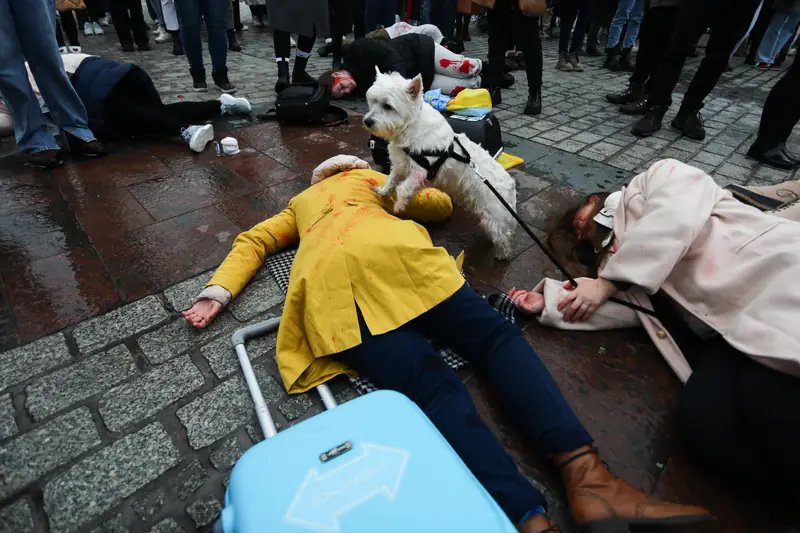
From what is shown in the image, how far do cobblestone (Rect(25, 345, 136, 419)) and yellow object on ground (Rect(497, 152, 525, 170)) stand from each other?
127 inches

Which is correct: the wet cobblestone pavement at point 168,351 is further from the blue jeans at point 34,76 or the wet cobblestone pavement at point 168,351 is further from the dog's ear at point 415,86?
the dog's ear at point 415,86

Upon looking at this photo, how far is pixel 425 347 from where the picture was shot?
1727 millimetres

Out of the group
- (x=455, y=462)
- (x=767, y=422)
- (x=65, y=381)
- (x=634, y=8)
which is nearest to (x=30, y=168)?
(x=65, y=381)

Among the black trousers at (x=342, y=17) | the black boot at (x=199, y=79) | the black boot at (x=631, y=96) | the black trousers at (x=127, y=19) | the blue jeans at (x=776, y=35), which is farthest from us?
the blue jeans at (x=776, y=35)

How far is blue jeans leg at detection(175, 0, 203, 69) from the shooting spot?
16.3ft

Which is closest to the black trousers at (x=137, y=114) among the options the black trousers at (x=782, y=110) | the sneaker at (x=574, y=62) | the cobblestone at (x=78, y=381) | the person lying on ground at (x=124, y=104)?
the person lying on ground at (x=124, y=104)

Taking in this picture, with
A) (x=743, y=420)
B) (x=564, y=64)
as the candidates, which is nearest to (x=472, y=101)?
(x=743, y=420)

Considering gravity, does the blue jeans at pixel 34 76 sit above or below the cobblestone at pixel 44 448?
above

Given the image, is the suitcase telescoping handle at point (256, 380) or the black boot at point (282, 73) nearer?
the suitcase telescoping handle at point (256, 380)

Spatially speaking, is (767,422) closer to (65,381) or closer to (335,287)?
(335,287)

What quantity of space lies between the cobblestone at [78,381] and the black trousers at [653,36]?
6079 mm

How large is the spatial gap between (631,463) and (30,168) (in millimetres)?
4765

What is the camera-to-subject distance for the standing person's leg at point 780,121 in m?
3.89

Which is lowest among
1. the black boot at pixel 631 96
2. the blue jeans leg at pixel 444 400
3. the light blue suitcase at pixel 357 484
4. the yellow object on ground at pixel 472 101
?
the blue jeans leg at pixel 444 400
